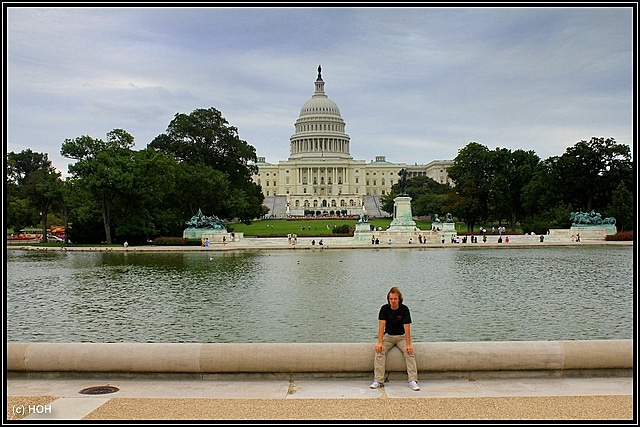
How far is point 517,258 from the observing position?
34844mm

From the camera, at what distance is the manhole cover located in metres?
7.84

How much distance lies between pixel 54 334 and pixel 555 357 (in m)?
10.7

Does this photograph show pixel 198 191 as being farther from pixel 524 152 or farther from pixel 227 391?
pixel 227 391

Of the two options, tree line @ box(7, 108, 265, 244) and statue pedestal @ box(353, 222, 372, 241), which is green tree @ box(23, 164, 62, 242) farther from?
statue pedestal @ box(353, 222, 372, 241)

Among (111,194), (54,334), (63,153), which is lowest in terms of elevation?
(54,334)

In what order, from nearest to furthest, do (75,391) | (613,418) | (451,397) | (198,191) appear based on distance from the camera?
(613,418) → (451,397) → (75,391) → (198,191)

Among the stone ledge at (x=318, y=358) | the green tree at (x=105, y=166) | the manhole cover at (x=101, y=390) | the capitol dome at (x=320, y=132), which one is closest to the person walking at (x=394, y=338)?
the stone ledge at (x=318, y=358)

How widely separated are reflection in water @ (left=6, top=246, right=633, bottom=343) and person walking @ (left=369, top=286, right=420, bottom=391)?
4740 millimetres

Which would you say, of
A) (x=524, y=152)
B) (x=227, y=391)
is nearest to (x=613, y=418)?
(x=227, y=391)

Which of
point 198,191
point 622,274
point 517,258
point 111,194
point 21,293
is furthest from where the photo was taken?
point 198,191

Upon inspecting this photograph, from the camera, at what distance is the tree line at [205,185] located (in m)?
51.6

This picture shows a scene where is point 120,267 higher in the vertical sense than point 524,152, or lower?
lower

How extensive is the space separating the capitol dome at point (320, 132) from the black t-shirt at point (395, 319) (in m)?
164

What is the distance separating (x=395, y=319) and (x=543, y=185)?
58.9 meters
